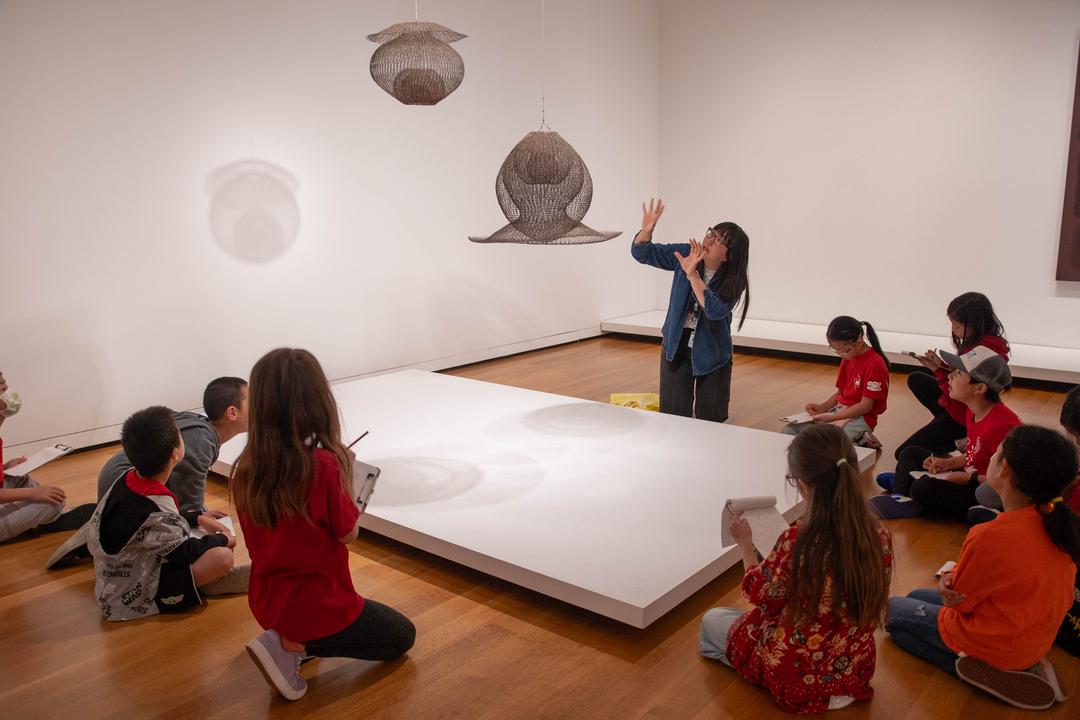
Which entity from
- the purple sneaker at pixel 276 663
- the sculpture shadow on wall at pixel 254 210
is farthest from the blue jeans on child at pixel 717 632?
the sculpture shadow on wall at pixel 254 210

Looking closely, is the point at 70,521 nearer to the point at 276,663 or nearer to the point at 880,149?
the point at 276,663

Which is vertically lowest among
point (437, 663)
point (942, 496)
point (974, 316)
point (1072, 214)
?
point (437, 663)

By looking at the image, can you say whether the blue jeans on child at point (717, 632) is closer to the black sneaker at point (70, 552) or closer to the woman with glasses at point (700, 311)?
the woman with glasses at point (700, 311)

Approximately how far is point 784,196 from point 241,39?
4.82 metres

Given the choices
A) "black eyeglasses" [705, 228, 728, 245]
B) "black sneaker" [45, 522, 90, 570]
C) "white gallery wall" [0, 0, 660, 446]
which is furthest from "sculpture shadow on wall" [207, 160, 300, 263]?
"black eyeglasses" [705, 228, 728, 245]

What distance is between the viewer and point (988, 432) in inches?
123

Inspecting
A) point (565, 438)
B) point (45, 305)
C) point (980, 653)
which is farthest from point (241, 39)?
point (980, 653)

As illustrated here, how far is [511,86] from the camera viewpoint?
6895 millimetres

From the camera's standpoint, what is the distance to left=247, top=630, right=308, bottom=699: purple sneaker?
2258 mm

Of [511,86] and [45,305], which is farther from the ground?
[511,86]

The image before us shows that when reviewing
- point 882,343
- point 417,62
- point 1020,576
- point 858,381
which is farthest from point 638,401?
point 1020,576

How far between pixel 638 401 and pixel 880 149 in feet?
11.9

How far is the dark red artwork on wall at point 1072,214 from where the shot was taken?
244 inches

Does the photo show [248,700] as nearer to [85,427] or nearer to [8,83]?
[85,427]
